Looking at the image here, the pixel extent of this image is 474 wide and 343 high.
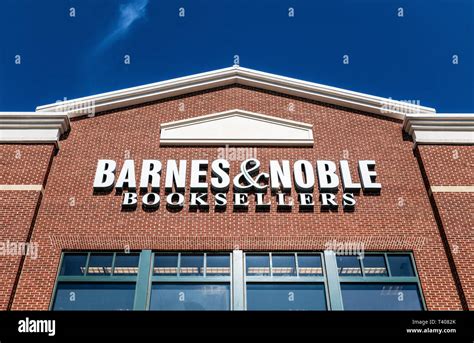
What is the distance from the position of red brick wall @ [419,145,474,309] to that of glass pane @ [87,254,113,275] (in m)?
8.45

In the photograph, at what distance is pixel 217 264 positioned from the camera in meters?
13.6

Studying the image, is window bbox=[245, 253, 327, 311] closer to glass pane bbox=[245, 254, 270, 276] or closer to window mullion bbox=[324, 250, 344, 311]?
glass pane bbox=[245, 254, 270, 276]

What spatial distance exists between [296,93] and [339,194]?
→ 410 cm

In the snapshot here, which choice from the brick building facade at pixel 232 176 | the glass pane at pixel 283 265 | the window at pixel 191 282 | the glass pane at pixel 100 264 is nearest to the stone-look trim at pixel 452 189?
the brick building facade at pixel 232 176

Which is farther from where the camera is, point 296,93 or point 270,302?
point 296,93

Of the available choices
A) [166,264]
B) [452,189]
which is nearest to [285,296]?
[166,264]

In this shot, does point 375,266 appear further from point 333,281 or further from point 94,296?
point 94,296

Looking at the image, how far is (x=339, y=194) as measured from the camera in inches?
588

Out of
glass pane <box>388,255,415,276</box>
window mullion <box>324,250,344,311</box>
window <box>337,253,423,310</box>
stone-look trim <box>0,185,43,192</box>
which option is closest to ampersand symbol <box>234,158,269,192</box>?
window mullion <box>324,250,344,311</box>

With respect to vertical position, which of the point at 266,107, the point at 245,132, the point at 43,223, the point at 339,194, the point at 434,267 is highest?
the point at 266,107

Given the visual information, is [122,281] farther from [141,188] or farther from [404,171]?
[404,171]

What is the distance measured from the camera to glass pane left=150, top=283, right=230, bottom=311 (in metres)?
12.9

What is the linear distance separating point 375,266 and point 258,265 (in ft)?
9.58
